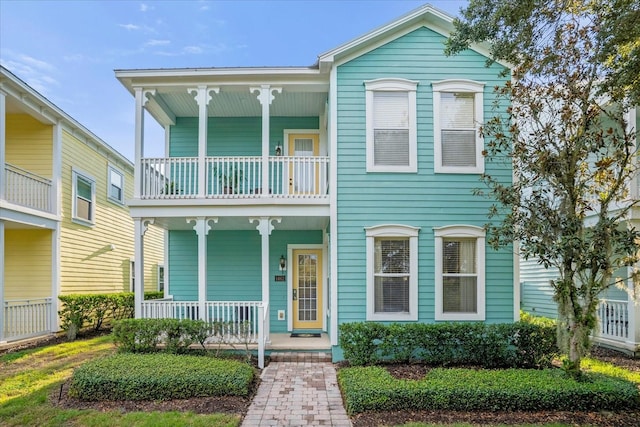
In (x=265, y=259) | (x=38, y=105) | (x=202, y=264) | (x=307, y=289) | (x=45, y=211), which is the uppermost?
(x=38, y=105)

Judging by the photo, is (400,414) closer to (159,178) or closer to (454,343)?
(454,343)

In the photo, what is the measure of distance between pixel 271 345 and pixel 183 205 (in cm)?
360

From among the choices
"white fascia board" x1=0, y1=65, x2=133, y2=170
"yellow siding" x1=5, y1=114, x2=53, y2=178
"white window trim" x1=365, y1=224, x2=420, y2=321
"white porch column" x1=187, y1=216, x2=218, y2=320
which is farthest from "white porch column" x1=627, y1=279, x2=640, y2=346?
"yellow siding" x1=5, y1=114, x2=53, y2=178

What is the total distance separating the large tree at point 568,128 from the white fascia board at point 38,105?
10121 millimetres

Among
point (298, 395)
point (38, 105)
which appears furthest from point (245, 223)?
point (38, 105)

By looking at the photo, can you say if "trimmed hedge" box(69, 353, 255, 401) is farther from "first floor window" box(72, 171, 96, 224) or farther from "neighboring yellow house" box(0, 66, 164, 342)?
"first floor window" box(72, 171, 96, 224)

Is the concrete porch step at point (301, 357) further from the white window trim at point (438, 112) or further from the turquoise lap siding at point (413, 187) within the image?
the white window trim at point (438, 112)

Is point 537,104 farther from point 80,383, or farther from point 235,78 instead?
point 80,383

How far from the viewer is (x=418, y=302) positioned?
8.33 metres

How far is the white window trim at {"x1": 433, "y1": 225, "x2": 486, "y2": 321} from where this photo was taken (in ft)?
27.2

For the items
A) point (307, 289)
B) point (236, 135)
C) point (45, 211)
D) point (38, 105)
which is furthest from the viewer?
point (45, 211)

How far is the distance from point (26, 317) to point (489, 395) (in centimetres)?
1084

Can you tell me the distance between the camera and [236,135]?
10.8 metres

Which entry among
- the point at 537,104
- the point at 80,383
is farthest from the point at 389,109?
the point at 80,383
